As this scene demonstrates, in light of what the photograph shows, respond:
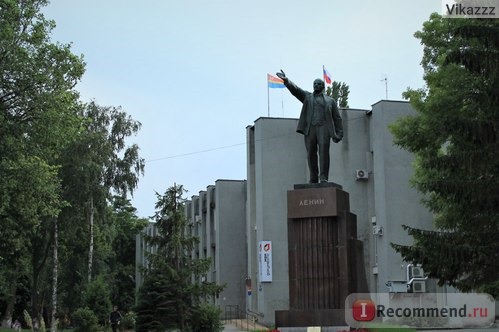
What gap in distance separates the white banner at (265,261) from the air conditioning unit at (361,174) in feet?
19.3

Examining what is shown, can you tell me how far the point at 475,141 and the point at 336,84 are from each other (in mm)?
36987

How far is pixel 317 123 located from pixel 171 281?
8.36m

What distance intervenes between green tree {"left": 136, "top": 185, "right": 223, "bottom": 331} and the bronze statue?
7.54 meters

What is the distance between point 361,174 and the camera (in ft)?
127

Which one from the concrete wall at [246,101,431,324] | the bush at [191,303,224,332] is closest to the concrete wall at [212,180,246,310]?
the concrete wall at [246,101,431,324]

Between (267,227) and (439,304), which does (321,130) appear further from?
(267,227)

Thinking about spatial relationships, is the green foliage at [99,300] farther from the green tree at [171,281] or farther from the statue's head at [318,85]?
the statue's head at [318,85]

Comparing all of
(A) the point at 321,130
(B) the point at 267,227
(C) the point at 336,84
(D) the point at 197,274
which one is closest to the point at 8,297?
(B) the point at 267,227

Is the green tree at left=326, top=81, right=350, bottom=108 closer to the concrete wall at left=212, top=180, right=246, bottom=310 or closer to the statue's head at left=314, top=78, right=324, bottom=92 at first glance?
the concrete wall at left=212, top=180, right=246, bottom=310

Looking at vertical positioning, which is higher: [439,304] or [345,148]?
[345,148]

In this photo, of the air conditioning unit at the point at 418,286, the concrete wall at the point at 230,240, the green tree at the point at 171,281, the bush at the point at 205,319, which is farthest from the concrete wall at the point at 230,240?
the green tree at the point at 171,281

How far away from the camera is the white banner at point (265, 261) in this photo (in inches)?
1507

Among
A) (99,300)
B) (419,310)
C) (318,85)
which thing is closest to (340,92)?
(99,300)

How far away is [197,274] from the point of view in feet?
75.0
